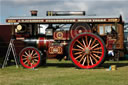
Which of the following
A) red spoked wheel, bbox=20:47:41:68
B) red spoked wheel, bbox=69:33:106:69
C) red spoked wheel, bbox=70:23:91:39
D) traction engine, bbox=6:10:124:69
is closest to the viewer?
red spoked wheel, bbox=69:33:106:69

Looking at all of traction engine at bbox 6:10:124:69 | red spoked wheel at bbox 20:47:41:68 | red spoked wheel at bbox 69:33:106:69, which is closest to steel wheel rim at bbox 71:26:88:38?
traction engine at bbox 6:10:124:69

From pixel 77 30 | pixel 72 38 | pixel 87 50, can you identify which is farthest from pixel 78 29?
pixel 87 50

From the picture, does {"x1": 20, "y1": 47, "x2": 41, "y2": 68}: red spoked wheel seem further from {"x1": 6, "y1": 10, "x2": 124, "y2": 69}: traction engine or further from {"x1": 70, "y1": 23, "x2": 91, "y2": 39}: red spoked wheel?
{"x1": 70, "y1": 23, "x2": 91, "y2": 39}: red spoked wheel

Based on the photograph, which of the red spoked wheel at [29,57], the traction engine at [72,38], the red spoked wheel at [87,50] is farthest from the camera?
the red spoked wheel at [29,57]

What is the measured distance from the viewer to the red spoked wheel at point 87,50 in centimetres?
1550

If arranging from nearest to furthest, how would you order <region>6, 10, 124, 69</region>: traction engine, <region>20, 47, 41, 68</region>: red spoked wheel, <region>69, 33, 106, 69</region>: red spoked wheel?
<region>69, 33, 106, 69</region>: red spoked wheel → <region>6, 10, 124, 69</region>: traction engine → <region>20, 47, 41, 68</region>: red spoked wheel

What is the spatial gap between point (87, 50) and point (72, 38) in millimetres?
1193

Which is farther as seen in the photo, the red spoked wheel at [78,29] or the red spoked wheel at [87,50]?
the red spoked wheel at [78,29]

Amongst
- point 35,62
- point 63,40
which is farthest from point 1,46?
point 63,40

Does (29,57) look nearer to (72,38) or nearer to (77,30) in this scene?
(72,38)

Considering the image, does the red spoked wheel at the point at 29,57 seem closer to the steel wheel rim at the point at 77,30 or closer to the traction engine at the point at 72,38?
the traction engine at the point at 72,38

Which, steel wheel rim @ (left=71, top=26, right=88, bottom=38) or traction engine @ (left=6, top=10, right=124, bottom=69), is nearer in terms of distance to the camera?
traction engine @ (left=6, top=10, right=124, bottom=69)

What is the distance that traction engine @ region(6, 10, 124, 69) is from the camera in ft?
51.6

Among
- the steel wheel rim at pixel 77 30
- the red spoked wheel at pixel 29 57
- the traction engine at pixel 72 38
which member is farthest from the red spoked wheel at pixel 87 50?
the red spoked wheel at pixel 29 57
